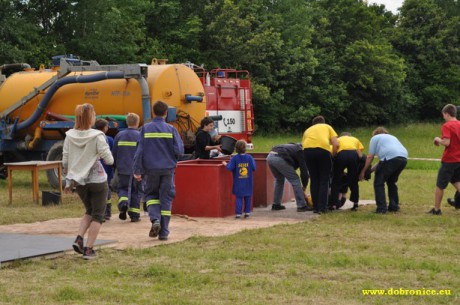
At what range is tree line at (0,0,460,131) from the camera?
37969 millimetres

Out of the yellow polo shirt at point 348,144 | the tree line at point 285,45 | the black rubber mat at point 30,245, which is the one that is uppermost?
the tree line at point 285,45

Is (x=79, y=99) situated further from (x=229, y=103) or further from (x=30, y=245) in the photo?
(x=30, y=245)

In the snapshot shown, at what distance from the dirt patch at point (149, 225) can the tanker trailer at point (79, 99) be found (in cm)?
442

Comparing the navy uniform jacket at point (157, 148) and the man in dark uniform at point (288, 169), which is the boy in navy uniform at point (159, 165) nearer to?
the navy uniform jacket at point (157, 148)

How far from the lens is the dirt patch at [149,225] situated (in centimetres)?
1127

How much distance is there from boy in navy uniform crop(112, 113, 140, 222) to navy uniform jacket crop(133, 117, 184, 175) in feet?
6.43

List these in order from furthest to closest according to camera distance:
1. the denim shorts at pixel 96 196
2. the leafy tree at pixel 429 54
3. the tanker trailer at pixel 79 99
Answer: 1. the leafy tree at pixel 429 54
2. the tanker trailer at pixel 79 99
3. the denim shorts at pixel 96 196

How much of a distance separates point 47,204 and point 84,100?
3471 millimetres

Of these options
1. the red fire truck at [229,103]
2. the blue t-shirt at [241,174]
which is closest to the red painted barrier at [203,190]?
the blue t-shirt at [241,174]

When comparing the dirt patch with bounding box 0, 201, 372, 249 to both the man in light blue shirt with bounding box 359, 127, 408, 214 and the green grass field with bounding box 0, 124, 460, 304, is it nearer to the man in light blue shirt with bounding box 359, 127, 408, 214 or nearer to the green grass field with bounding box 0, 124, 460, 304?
the green grass field with bounding box 0, 124, 460, 304

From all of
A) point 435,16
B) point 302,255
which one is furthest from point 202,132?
point 435,16

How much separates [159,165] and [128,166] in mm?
2218

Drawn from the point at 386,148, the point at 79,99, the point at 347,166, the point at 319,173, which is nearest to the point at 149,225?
the point at 319,173

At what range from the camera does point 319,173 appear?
14031 millimetres
